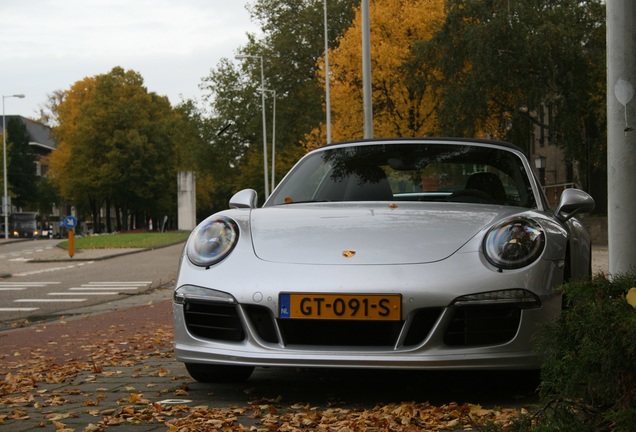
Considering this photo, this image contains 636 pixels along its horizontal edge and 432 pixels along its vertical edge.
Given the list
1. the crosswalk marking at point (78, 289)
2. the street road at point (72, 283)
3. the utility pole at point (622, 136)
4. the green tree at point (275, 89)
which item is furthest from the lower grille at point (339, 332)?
the green tree at point (275, 89)

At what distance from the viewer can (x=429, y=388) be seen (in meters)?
5.54

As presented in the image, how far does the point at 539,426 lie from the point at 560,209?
261 centimetres

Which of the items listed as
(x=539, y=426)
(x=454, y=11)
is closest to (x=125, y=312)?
(x=539, y=426)

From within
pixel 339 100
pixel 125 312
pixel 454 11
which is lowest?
pixel 125 312

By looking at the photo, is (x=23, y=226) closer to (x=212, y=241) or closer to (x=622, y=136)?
(x=212, y=241)

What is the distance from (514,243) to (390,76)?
33.3 metres

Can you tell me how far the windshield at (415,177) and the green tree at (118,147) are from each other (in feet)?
223

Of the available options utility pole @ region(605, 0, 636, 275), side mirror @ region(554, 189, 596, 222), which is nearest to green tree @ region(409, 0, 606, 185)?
utility pole @ region(605, 0, 636, 275)

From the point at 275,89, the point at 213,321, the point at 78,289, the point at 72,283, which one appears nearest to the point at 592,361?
the point at 213,321

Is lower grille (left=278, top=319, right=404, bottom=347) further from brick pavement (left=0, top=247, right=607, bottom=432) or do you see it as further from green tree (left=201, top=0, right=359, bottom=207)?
green tree (left=201, top=0, right=359, bottom=207)

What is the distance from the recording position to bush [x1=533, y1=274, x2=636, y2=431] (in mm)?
3094

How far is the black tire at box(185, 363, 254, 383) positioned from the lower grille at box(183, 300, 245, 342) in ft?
1.17

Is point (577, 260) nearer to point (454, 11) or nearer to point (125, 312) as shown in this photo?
point (125, 312)

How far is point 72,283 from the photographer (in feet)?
65.6
